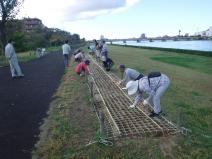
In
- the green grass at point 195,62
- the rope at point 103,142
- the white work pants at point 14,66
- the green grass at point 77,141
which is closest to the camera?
the green grass at point 77,141

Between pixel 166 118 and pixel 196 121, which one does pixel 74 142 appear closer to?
pixel 166 118

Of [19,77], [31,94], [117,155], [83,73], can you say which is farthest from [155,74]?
[19,77]

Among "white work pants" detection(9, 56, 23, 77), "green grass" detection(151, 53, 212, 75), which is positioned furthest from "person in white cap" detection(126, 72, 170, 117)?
"green grass" detection(151, 53, 212, 75)

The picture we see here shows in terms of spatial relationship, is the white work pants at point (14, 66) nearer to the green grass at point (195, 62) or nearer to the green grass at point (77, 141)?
the green grass at point (77, 141)

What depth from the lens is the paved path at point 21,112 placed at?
6227 mm

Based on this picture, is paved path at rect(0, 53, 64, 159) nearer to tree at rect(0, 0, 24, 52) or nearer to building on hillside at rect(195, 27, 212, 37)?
tree at rect(0, 0, 24, 52)

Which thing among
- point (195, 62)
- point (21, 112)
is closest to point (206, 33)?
point (195, 62)

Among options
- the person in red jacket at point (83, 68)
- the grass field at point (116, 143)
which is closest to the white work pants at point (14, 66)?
the person in red jacket at point (83, 68)

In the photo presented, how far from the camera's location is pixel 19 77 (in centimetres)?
1609

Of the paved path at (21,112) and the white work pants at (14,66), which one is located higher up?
the white work pants at (14,66)

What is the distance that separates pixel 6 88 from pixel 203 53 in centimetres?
2897

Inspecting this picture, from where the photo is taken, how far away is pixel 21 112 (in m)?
8.78

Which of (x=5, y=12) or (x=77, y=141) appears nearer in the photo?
(x=77, y=141)

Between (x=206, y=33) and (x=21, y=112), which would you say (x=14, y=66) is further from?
(x=206, y=33)
